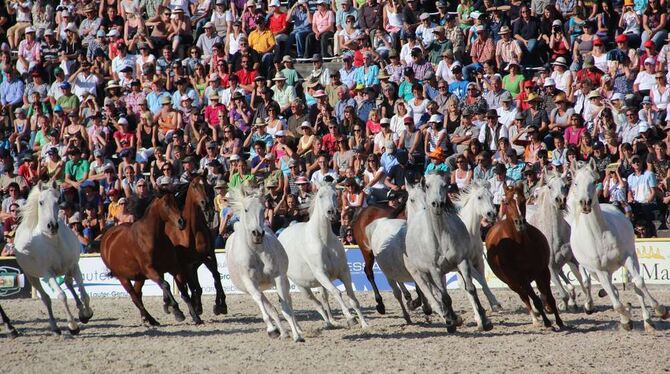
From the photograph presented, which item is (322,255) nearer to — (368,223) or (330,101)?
(368,223)

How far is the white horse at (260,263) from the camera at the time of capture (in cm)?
1204

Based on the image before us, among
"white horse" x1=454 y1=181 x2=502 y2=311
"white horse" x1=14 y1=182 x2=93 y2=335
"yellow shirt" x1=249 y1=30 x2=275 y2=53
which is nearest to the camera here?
"white horse" x1=454 y1=181 x2=502 y2=311

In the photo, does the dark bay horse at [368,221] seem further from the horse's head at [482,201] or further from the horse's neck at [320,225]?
the horse's head at [482,201]

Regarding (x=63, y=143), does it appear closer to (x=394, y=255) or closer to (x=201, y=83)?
(x=201, y=83)

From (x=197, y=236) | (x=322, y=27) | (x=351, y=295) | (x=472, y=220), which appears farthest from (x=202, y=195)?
(x=322, y=27)

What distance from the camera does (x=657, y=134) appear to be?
17.2m

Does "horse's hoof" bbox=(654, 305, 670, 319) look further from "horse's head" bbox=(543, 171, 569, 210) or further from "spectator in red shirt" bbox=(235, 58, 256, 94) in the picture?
"spectator in red shirt" bbox=(235, 58, 256, 94)

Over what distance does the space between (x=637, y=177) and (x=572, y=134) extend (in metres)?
1.49

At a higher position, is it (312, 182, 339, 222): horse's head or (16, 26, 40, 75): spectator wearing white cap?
(16, 26, 40, 75): spectator wearing white cap

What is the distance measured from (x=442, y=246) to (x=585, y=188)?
1.67 metres

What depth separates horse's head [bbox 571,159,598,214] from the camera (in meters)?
11.8

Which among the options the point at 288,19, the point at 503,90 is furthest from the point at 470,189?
the point at 288,19

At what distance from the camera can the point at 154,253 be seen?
46.6 feet

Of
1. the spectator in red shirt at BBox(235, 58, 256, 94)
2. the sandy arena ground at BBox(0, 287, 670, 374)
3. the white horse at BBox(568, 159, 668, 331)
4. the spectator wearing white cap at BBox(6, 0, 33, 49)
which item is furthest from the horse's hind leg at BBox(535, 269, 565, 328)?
the spectator wearing white cap at BBox(6, 0, 33, 49)
